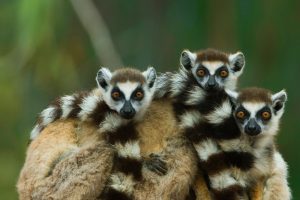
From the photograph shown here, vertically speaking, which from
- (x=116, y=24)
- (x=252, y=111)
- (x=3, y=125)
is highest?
(x=116, y=24)

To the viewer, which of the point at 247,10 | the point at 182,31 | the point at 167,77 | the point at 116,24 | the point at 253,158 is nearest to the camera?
the point at 253,158

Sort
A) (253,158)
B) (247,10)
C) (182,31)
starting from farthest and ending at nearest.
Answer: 1. (182,31)
2. (247,10)
3. (253,158)

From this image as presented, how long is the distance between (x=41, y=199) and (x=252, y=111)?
174 cm

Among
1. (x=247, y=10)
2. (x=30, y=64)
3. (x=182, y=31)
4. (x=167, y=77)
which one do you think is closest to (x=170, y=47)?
(x=182, y=31)


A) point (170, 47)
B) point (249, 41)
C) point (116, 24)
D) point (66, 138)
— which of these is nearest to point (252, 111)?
point (66, 138)

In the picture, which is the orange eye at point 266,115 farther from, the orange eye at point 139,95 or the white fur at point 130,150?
the white fur at point 130,150

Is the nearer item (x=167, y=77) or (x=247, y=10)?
(x=167, y=77)

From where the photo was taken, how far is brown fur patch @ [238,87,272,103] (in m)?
6.51

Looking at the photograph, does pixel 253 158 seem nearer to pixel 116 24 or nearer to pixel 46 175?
pixel 46 175

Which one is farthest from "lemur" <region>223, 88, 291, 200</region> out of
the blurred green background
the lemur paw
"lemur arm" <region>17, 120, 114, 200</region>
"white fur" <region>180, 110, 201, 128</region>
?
the blurred green background

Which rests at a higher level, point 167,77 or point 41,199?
point 167,77

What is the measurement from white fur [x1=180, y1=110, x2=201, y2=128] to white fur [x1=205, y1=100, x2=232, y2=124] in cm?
7

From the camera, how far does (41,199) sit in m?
6.18

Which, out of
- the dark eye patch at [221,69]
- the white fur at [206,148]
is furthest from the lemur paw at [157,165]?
the dark eye patch at [221,69]
